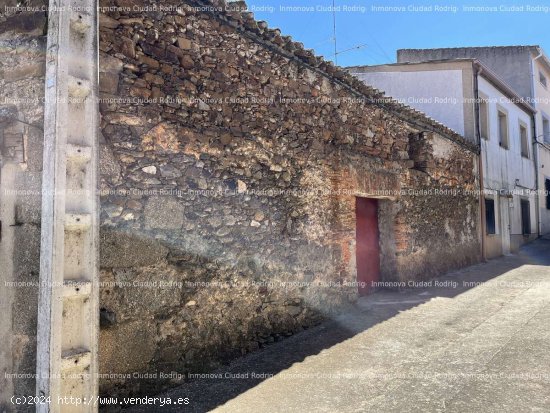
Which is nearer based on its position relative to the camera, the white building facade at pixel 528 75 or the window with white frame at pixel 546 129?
the white building facade at pixel 528 75

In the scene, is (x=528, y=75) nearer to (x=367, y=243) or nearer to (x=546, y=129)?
(x=546, y=129)

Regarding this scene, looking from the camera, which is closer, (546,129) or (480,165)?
(480,165)

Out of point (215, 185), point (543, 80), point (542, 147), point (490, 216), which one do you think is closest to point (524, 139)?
point (542, 147)

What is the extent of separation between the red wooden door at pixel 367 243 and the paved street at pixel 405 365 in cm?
73

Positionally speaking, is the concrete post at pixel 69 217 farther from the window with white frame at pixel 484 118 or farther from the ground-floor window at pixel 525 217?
the ground-floor window at pixel 525 217

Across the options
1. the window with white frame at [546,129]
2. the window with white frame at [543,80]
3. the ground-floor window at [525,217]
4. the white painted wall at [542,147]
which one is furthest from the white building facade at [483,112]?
the window with white frame at [543,80]

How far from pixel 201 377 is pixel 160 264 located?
1.10 m

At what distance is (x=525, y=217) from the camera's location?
15391mm

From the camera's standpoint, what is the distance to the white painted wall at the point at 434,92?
11.6 meters

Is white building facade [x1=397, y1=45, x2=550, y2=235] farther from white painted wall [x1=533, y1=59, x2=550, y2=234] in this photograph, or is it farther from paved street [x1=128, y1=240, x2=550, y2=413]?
paved street [x1=128, y1=240, x2=550, y2=413]

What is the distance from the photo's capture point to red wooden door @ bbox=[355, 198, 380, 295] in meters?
7.23

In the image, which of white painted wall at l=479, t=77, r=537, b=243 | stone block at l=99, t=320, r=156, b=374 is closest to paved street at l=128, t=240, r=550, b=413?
stone block at l=99, t=320, r=156, b=374

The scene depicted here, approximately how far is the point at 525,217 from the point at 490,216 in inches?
176

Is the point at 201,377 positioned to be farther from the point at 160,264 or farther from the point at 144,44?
the point at 144,44
